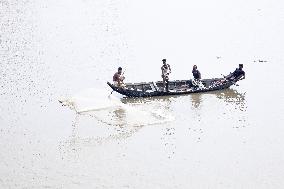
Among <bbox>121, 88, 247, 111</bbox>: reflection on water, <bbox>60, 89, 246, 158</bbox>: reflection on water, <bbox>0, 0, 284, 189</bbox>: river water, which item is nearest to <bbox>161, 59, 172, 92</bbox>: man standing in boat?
<bbox>121, 88, 247, 111</bbox>: reflection on water

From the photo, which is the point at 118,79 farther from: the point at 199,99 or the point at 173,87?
the point at 199,99

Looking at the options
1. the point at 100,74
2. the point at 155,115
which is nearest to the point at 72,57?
the point at 100,74

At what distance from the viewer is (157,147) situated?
51.1 ft

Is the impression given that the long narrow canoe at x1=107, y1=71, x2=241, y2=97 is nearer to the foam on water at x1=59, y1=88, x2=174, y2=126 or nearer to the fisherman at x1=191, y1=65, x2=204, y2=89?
the fisherman at x1=191, y1=65, x2=204, y2=89

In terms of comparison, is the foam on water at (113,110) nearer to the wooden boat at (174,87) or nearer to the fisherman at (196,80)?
the wooden boat at (174,87)

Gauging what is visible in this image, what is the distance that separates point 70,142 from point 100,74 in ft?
29.9

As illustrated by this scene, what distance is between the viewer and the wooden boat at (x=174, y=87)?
20516 mm

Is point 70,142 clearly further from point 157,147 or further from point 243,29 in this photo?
point 243,29

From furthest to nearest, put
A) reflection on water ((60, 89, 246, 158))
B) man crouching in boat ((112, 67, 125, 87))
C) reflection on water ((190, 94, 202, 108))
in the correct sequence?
man crouching in boat ((112, 67, 125, 87)) < reflection on water ((190, 94, 202, 108)) < reflection on water ((60, 89, 246, 158))

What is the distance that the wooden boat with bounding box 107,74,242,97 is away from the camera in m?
20.5

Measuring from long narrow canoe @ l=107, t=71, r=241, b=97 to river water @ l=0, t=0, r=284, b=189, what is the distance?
0.35m

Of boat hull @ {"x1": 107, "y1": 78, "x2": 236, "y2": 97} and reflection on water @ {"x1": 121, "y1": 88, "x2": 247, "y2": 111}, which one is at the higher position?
boat hull @ {"x1": 107, "y1": 78, "x2": 236, "y2": 97}

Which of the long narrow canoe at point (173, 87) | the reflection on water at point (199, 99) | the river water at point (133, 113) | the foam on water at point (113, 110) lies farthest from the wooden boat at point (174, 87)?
the foam on water at point (113, 110)

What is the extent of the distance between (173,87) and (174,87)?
5 centimetres
